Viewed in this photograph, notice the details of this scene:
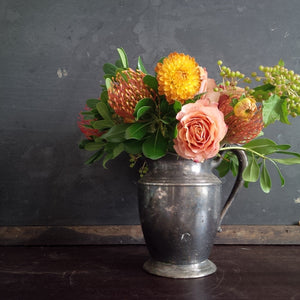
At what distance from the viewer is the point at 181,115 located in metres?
0.70

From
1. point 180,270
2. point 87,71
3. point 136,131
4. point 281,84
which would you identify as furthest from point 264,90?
point 87,71

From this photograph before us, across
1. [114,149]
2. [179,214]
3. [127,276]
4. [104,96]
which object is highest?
[104,96]

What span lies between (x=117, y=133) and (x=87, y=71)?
1.38 feet

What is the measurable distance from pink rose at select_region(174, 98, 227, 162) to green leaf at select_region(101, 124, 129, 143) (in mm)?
123

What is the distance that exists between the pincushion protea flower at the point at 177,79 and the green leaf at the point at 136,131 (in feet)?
0.25

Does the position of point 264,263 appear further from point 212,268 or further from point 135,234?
point 135,234

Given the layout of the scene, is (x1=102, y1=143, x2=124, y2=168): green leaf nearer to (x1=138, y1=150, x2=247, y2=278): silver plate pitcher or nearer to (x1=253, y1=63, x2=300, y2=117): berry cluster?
(x1=138, y1=150, x2=247, y2=278): silver plate pitcher

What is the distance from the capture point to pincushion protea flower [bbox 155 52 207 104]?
0.70 meters

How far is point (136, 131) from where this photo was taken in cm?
73

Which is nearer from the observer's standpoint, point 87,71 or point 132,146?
point 132,146

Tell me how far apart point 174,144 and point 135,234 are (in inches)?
17.2

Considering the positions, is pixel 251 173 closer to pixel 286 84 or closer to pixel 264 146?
pixel 264 146

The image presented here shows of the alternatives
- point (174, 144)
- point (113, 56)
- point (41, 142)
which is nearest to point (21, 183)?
point (41, 142)

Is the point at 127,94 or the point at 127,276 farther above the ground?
the point at 127,94
